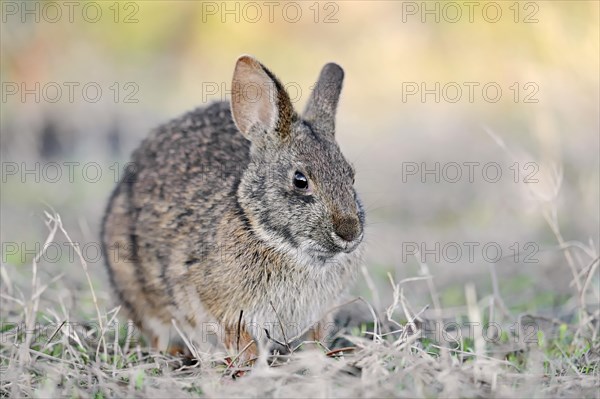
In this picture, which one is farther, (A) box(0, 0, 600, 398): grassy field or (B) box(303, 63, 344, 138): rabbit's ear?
(B) box(303, 63, 344, 138): rabbit's ear

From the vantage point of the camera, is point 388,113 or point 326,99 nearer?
point 326,99

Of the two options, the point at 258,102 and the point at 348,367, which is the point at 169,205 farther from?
the point at 348,367

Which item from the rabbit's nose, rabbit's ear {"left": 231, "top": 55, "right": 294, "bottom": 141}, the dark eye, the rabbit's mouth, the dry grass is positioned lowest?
the dry grass

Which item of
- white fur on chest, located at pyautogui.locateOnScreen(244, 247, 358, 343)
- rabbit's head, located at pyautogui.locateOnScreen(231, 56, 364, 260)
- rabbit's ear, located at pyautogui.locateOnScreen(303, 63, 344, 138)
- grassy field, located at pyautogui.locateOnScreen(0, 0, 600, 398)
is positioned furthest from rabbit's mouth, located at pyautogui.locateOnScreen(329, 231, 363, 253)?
rabbit's ear, located at pyautogui.locateOnScreen(303, 63, 344, 138)

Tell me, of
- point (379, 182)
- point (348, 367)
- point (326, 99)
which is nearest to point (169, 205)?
point (326, 99)

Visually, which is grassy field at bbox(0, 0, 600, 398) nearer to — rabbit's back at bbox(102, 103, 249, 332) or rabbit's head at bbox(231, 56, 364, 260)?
rabbit's back at bbox(102, 103, 249, 332)

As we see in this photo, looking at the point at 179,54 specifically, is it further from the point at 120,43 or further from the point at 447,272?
the point at 447,272

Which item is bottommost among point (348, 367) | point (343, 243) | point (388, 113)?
point (348, 367)

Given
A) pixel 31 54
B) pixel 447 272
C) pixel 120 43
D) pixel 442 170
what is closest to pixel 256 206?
pixel 447 272
